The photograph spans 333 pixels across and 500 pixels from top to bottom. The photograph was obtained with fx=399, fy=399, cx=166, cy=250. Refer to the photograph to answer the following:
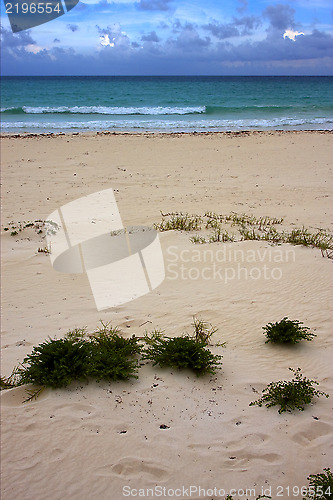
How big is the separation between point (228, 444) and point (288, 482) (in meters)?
0.50

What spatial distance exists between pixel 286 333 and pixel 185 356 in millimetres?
1230

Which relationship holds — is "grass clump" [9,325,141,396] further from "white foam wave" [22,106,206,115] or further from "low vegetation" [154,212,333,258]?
"white foam wave" [22,106,206,115]

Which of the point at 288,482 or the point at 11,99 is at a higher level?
the point at 11,99

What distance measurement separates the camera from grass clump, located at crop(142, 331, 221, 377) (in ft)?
→ 12.7

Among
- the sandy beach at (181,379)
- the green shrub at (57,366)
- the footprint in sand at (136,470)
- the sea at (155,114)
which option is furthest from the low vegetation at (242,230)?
the sea at (155,114)

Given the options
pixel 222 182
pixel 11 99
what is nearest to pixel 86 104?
pixel 11 99

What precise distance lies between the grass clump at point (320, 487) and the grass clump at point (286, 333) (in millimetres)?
1674

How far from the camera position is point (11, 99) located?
42250 mm

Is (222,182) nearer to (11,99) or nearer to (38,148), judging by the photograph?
(38,148)

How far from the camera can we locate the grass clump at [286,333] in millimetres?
4344

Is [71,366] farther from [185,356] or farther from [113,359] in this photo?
[185,356]

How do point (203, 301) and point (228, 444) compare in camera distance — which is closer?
point (228, 444)

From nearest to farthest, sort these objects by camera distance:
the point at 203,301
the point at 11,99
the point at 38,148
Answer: the point at 203,301 < the point at 38,148 < the point at 11,99

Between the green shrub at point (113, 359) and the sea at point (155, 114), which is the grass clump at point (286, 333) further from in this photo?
the sea at point (155, 114)
